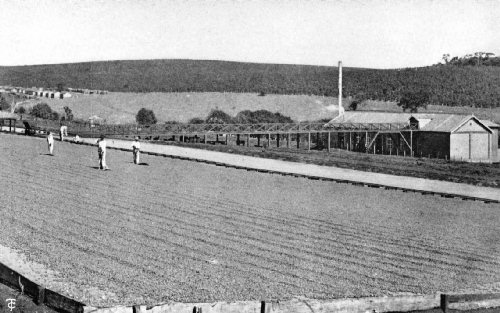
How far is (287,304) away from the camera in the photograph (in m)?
10.6

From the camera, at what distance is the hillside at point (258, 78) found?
140625 millimetres

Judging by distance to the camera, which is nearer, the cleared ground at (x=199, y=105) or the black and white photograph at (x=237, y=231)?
the black and white photograph at (x=237, y=231)

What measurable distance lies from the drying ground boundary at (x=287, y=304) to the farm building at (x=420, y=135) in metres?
48.2

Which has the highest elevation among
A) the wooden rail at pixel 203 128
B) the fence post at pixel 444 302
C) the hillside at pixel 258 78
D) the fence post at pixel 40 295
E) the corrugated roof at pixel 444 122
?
the hillside at pixel 258 78

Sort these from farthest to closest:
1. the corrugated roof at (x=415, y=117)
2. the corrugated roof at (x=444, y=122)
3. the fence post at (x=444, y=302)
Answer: the corrugated roof at (x=415, y=117) → the corrugated roof at (x=444, y=122) → the fence post at (x=444, y=302)

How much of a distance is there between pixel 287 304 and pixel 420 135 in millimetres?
→ 55181

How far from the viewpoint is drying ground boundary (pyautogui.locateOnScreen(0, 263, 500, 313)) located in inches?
394

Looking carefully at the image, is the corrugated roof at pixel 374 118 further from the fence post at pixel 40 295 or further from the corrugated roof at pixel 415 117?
the fence post at pixel 40 295

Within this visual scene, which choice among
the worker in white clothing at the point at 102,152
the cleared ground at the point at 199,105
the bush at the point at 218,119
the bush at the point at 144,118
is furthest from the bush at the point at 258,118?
the worker in white clothing at the point at 102,152

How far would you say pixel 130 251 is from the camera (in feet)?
51.7

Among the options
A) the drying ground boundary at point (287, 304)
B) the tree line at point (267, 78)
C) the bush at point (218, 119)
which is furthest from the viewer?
the tree line at point (267, 78)

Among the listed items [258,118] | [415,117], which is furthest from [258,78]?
[415,117]

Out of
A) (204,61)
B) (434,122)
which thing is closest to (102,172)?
(434,122)

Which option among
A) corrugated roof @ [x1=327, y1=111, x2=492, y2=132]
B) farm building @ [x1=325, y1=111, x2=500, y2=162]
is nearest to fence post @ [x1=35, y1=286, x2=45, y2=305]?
farm building @ [x1=325, y1=111, x2=500, y2=162]
